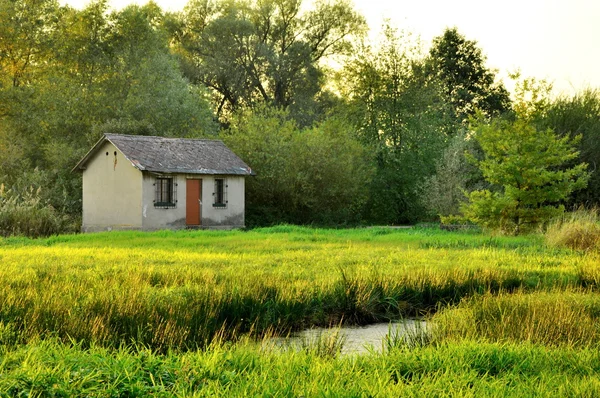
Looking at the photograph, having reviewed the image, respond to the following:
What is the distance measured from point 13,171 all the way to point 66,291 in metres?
32.6

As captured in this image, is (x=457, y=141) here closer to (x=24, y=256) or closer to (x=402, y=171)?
(x=402, y=171)

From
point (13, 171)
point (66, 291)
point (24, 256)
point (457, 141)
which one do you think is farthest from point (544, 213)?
point (13, 171)

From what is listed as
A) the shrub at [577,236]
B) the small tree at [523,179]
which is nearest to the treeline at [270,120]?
the small tree at [523,179]

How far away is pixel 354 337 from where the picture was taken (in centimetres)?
1005

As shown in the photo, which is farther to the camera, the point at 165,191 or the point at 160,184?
the point at 165,191

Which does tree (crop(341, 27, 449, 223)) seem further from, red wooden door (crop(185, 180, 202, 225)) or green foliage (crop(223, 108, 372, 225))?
red wooden door (crop(185, 180, 202, 225))

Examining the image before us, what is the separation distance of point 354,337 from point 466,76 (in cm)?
4759

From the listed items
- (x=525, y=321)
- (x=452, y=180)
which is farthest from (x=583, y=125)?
(x=525, y=321)

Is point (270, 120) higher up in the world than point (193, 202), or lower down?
higher up

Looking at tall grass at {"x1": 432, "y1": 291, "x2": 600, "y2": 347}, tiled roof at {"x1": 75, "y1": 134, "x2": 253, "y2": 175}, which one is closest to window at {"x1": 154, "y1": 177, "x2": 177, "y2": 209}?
tiled roof at {"x1": 75, "y1": 134, "x2": 253, "y2": 175}

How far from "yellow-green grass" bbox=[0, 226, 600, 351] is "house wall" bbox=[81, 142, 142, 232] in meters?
11.9

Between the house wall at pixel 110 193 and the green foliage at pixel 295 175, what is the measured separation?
22.2 ft

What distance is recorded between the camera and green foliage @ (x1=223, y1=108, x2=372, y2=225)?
37406 mm

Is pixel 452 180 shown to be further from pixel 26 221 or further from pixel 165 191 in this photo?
pixel 26 221
